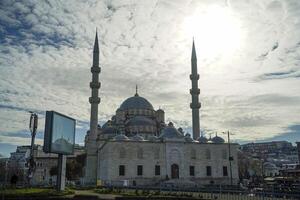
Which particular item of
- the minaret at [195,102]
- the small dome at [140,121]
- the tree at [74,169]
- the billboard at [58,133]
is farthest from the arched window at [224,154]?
the tree at [74,169]

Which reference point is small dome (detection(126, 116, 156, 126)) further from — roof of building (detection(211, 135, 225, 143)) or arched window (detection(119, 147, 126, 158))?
arched window (detection(119, 147, 126, 158))

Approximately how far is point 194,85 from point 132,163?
14.4 meters

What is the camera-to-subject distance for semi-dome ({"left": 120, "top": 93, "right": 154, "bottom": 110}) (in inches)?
2074

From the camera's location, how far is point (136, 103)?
53.1 meters

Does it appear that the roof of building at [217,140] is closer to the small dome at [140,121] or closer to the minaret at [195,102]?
the minaret at [195,102]

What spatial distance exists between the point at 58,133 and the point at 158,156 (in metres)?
19.4

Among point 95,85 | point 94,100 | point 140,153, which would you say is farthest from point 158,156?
point 95,85

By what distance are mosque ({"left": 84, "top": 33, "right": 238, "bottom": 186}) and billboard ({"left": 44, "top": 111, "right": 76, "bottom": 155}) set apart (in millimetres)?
11848

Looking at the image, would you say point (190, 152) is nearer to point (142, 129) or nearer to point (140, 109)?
point (142, 129)

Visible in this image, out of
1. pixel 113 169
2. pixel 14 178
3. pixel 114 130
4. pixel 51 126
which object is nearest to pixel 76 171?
pixel 114 130

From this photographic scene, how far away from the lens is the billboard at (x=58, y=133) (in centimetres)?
2033

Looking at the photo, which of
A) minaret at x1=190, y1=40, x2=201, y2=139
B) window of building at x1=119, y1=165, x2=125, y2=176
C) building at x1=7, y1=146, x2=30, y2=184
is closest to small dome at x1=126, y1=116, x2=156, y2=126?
minaret at x1=190, y1=40, x2=201, y2=139

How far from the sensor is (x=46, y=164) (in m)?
64.5

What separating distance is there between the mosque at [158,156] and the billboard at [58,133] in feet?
38.9
